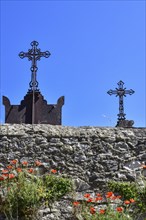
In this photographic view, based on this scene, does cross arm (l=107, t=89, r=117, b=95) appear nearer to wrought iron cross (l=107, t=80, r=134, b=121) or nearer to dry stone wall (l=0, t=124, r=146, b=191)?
wrought iron cross (l=107, t=80, r=134, b=121)

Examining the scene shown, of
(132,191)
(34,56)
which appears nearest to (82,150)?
(132,191)

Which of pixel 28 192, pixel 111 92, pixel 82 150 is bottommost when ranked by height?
pixel 28 192

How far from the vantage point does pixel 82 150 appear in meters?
6.80

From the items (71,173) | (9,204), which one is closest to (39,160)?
(71,173)

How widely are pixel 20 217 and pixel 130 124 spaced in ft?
18.2

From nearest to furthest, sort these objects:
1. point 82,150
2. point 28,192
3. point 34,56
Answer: point 28,192, point 82,150, point 34,56

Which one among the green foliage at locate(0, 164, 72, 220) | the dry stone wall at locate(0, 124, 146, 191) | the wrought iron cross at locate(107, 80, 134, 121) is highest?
the wrought iron cross at locate(107, 80, 134, 121)

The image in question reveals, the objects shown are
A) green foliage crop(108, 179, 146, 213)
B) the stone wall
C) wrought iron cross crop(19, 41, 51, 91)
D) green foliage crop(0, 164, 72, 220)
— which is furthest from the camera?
wrought iron cross crop(19, 41, 51, 91)

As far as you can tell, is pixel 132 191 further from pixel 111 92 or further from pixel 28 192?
pixel 111 92

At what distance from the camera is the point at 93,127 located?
7137 mm

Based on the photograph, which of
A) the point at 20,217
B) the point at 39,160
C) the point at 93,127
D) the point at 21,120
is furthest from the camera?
the point at 21,120

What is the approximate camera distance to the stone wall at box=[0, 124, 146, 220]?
6598 millimetres

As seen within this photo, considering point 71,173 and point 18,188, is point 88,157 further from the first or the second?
Answer: point 18,188

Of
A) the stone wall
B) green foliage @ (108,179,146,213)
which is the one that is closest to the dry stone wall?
the stone wall
